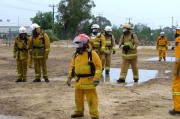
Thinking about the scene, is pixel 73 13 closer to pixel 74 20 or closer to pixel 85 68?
pixel 74 20

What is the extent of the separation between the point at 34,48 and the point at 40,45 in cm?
26

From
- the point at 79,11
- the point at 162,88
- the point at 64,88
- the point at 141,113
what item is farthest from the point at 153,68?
the point at 79,11

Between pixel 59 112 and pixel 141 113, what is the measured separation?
6.19ft

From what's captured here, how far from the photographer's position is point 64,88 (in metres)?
12.4

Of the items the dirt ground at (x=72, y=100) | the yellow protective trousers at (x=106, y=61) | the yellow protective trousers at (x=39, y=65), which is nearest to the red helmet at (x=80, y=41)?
the dirt ground at (x=72, y=100)

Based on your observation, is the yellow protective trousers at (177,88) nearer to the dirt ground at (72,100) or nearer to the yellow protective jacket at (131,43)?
the dirt ground at (72,100)

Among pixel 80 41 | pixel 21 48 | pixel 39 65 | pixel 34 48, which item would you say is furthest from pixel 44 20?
pixel 80 41

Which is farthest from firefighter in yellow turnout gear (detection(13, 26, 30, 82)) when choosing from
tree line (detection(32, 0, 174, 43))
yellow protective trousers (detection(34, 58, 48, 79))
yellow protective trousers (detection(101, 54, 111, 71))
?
tree line (detection(32, 0, 174, 43))

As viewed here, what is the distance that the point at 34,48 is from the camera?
13.7 metres

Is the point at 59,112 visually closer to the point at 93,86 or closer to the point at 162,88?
the point at 93,86

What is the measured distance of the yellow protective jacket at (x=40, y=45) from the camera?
13555 millimetres

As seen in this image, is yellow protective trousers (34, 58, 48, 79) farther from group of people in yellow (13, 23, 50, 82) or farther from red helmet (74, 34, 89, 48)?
red helmet (74, 34, 89, 48)

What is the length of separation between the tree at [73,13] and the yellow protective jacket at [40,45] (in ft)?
156

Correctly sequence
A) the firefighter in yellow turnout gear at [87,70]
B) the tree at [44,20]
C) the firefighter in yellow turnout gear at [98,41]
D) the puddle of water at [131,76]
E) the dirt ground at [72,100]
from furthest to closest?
the tree at [44,20] → the firefighter in yellow turnout gear at [98,41] → the puddle of water at [131,76] → the dirt ground at [72,100] → the firefighter in yellow turnout gear at [87,70]
